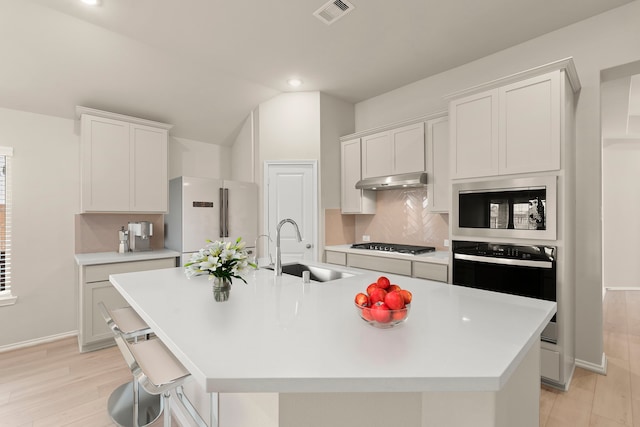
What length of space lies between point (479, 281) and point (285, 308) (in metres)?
1.95

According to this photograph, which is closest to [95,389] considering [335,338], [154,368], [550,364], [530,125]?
[154,368]

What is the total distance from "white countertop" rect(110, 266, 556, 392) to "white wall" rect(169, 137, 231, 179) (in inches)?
120

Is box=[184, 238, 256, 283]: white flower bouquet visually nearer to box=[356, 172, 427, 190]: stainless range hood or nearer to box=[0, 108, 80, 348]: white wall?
box=[356, 172, 427, 190]: stainless range hood

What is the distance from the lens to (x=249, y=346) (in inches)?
40.6

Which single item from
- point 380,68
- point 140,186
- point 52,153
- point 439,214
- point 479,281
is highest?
point 380,68

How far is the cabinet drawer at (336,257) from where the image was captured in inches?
153

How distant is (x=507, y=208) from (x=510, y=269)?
1.59 feet

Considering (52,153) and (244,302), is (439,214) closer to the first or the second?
(244,302)

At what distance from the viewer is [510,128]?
8.31 ft

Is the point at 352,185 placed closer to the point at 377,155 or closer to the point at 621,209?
the point at 377,155

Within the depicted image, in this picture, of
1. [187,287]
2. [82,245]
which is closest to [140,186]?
[82,245]

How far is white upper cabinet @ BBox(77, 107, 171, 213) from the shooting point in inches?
133

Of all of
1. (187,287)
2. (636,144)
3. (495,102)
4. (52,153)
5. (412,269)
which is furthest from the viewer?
(636,144)

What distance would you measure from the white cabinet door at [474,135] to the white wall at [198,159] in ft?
11.0
